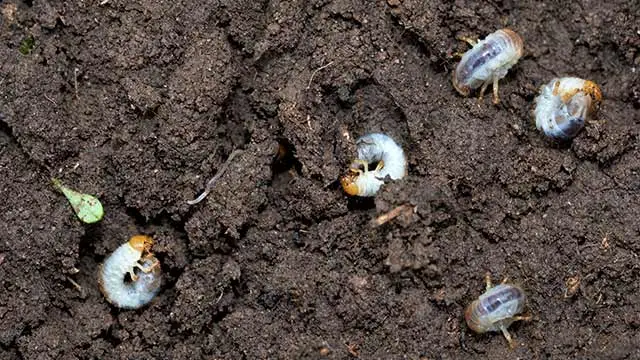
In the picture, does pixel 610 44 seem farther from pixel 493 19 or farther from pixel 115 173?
pixel 115 173

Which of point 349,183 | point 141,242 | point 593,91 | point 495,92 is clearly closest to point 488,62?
point 495,92

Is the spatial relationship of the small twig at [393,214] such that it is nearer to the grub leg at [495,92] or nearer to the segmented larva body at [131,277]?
the grub leg at [495,92]

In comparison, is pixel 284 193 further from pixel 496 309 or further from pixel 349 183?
pixel 496 309

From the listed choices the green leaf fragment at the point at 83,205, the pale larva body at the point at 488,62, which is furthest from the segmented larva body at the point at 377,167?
the green leaf fragment at the point at 83,205

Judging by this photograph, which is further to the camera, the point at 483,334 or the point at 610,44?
the point at 610,44

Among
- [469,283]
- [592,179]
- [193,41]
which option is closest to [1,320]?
[193,41]

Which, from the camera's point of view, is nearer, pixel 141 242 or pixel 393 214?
pixel 393 214

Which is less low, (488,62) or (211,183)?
(488,62)
